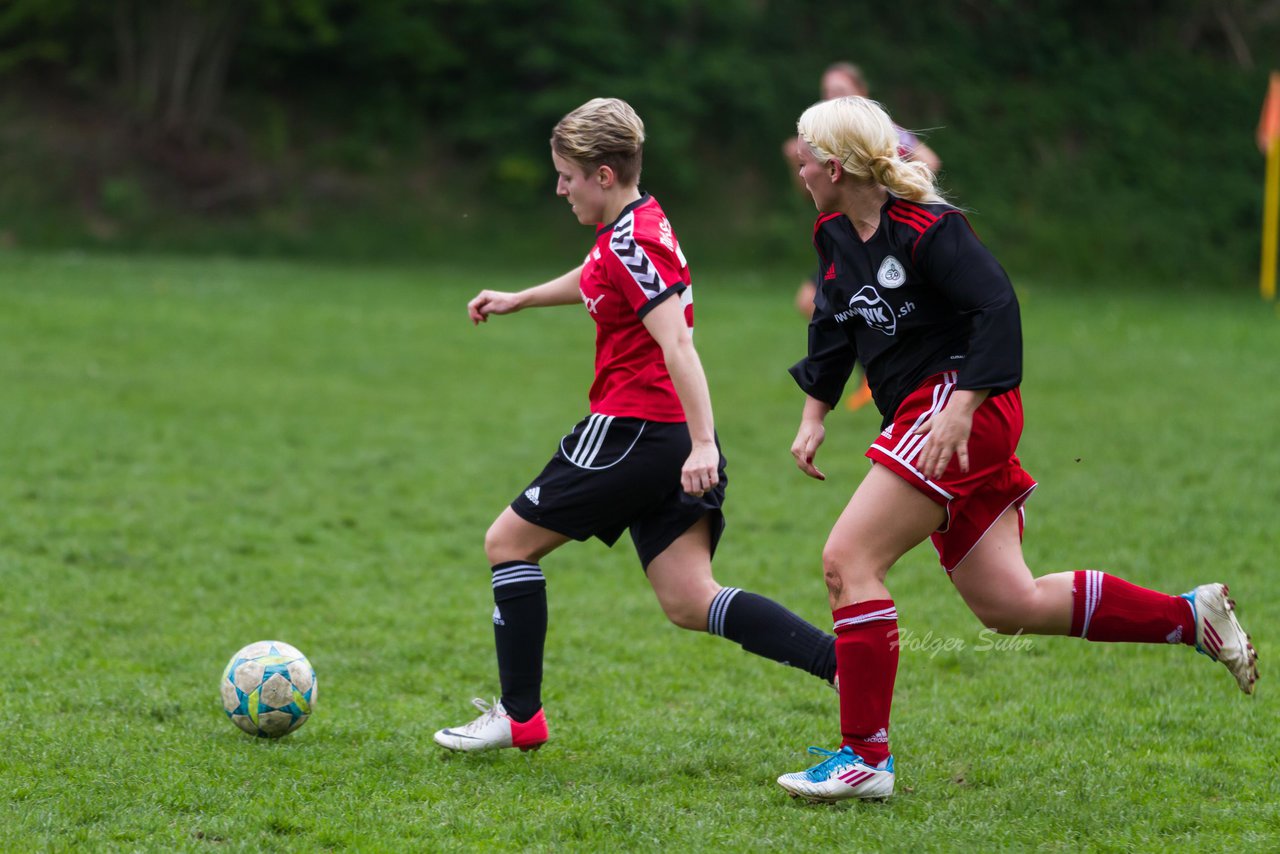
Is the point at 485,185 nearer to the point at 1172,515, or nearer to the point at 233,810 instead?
the point at 1172,515

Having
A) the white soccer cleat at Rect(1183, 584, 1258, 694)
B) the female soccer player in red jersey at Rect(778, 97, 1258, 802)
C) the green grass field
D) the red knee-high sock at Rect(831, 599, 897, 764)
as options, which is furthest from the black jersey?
the green grass field

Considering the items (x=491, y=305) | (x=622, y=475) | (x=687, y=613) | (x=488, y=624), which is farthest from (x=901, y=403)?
(x=488, y=624)

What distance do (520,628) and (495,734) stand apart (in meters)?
0.32

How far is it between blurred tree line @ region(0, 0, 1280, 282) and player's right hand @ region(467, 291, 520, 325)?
21806mm

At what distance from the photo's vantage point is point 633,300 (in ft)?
12.9

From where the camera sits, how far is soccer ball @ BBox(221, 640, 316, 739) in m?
4.28

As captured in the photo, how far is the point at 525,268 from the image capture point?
25125 millimetres

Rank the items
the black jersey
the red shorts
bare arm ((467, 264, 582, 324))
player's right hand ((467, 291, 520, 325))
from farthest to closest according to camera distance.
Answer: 1. player's right hand ((467, 291, 520, 325))
2. bare arm ((467, 264, 582, 324))
3. the red shorts
4. the black jersey

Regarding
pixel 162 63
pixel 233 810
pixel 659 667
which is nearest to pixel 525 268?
pixel 162 63

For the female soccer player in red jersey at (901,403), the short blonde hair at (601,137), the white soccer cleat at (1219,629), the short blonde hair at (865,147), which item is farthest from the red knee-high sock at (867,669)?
the short blonde hair at (601,137)

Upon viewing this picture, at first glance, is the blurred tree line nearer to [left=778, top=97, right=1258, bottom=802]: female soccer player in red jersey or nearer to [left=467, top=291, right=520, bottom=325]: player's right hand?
[left=467, top=291, right=520, bottom=325]: player's right hand

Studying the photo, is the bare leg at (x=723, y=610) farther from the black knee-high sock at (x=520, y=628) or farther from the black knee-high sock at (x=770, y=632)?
the black knee-high sock at (x=520, y=628)

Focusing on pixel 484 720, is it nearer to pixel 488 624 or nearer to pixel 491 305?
pixel 491 305

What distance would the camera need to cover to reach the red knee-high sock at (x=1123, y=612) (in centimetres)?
398
